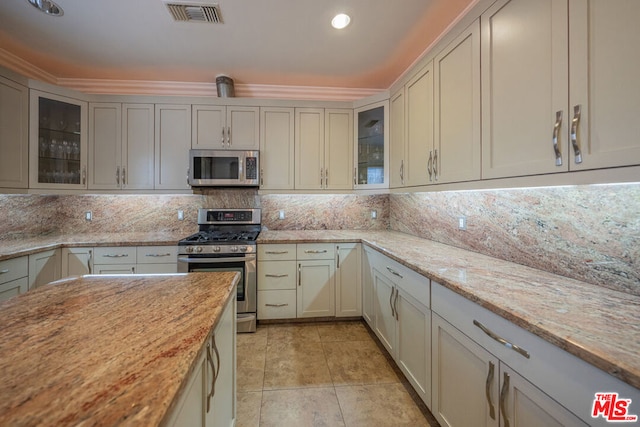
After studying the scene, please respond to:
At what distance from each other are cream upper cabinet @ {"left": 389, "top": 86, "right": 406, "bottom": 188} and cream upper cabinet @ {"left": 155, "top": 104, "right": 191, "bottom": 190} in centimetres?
220

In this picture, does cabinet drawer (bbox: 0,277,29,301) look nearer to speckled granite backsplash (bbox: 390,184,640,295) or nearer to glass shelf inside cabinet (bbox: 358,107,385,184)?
glass shelf inside cabinet (bbox: 358,107,385,184)

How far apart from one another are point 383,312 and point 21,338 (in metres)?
2.04

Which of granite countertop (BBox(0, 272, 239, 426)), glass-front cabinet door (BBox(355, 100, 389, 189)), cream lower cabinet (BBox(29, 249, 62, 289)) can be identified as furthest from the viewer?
glass-front cabinet door (BBox(355, 100, 389, 189))

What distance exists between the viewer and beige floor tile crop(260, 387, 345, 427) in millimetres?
1529

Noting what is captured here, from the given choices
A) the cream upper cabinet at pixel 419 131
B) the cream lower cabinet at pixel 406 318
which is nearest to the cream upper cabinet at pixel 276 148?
the cream upper cabinet at pixel 419 131

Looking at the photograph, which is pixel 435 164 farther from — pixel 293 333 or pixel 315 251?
pixel 293 333

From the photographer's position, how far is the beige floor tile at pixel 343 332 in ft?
8.04

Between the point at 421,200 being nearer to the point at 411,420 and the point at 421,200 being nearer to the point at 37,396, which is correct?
the point at 411,420

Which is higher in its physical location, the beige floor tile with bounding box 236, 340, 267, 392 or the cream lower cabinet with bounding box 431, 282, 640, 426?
the cream lower cabinet with bounding box 431, 282, 640, 426

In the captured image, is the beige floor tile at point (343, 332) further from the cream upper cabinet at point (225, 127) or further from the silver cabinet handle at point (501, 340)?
the cream upper cabinet at point (225, 127)

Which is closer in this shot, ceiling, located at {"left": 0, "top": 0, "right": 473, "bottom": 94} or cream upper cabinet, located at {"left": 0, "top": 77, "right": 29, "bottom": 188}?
ceiling, located at {"left": 0, "top": 0, "right": 473, "bottom": 94}

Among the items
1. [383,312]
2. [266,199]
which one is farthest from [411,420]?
[266,199]

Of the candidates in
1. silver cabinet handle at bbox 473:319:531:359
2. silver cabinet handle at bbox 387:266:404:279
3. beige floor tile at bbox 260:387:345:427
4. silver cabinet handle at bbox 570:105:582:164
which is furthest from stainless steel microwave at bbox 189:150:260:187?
silver cabinet handle at bbox 570:105:582:164

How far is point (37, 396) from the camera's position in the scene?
0.49 m
